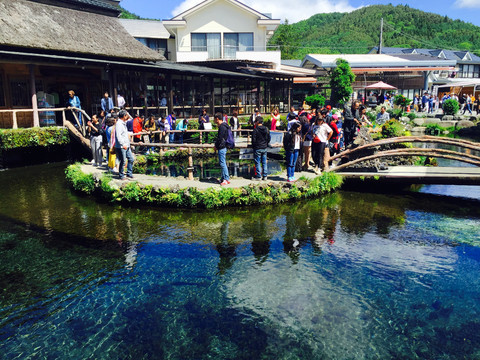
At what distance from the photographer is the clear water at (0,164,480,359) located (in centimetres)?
500

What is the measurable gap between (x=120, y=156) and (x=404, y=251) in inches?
302

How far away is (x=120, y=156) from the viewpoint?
10727 mm

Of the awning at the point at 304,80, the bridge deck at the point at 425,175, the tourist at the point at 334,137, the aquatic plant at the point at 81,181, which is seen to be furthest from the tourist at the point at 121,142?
the awning at the point at 304,80

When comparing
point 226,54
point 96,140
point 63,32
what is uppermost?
point 226,54

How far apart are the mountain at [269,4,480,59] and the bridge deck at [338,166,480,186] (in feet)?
194

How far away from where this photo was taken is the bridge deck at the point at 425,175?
36.4ft

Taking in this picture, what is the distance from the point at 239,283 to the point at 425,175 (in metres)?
7.81

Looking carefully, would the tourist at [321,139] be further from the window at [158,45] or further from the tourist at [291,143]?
the window at [158,45]

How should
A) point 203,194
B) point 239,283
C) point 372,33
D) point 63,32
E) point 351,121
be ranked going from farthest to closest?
point 372,33 → point 63,32 → point 351,121 → point 203,194 → point 239,283

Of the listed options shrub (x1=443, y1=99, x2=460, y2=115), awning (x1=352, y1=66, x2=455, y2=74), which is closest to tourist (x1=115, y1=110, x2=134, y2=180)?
awning (x1=352, y1=66, x2=455, y2=74)

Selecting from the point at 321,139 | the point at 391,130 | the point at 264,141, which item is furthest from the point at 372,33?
A: the point at 264,141

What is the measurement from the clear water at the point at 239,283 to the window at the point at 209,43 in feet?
82.8

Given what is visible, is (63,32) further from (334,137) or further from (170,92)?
(334,137)

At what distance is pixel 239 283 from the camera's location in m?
6.38
